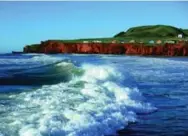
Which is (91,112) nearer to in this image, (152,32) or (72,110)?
(72,110)

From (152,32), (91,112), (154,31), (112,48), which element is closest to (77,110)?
(91,112)

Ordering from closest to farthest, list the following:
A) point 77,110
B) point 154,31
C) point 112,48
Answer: point 77,110 → point 112,48 → point 154,31

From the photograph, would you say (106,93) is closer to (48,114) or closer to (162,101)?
(162,101)

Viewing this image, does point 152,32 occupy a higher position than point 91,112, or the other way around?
point 91,112

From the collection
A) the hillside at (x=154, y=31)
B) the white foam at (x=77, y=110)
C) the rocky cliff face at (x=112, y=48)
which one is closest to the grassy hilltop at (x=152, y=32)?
the hillside at (x=154, y=31)

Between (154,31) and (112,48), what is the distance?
51.0 m

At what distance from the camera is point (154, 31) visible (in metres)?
160

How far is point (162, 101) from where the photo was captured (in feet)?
67.7

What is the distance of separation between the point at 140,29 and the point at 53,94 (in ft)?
505

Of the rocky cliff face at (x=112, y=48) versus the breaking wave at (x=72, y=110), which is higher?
the breaking wave at (x=72, y=110)

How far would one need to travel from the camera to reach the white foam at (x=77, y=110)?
1248 cm

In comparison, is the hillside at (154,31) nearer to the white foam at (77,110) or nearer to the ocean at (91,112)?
the ocean at (91,112)

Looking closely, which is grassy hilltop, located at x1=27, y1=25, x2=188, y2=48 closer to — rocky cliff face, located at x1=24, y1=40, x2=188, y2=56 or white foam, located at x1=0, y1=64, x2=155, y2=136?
rocky cliff face, located at x1=24, y1=40, x2=188, y2=56

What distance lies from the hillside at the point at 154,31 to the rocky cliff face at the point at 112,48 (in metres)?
38.9
